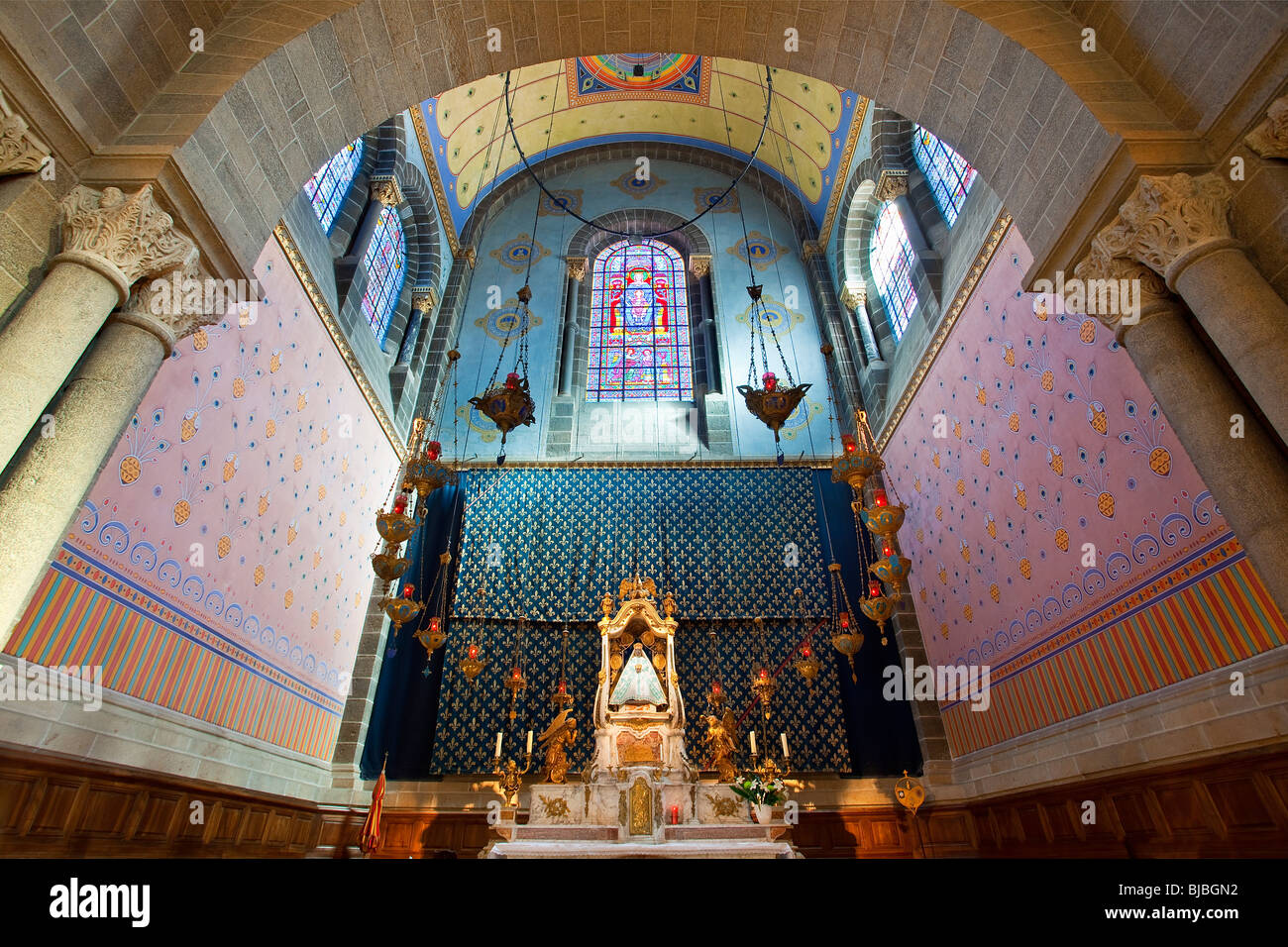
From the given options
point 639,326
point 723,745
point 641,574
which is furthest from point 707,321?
point 723,745

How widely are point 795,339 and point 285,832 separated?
10866 millimetres

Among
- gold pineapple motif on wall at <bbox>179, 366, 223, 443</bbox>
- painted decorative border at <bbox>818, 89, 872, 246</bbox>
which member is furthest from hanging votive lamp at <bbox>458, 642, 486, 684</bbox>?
painted decorative border at <bbox>818, 89, 872, 246</bbox>

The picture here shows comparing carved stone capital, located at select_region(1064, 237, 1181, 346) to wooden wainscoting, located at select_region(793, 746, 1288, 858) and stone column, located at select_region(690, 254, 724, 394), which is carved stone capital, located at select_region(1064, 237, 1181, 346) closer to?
wooden wainscoting, located at select_region(793, 746, 1288, 858)

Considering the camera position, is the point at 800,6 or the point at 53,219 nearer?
the point at 53,219

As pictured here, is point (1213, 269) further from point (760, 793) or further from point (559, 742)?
point (559, 742)

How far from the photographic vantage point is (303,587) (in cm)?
754

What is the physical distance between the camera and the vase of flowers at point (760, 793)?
20.3 ft

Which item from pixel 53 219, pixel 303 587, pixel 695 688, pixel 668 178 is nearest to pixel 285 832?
pixel 303 587

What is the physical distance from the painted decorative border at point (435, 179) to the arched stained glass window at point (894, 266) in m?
8.20

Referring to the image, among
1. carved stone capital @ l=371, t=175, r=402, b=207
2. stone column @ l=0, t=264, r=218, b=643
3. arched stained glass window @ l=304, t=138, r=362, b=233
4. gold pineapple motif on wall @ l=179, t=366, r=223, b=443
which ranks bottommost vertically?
stone column @ l=0, t=264, r=218, b=643

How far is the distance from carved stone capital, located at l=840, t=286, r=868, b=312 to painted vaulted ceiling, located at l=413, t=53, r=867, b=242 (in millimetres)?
2150

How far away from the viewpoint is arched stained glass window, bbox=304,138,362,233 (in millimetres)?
8539

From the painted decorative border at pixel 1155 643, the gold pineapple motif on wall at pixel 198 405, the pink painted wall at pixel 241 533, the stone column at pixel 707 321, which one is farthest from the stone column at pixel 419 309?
the painted decorative border at pixel 1155 643
